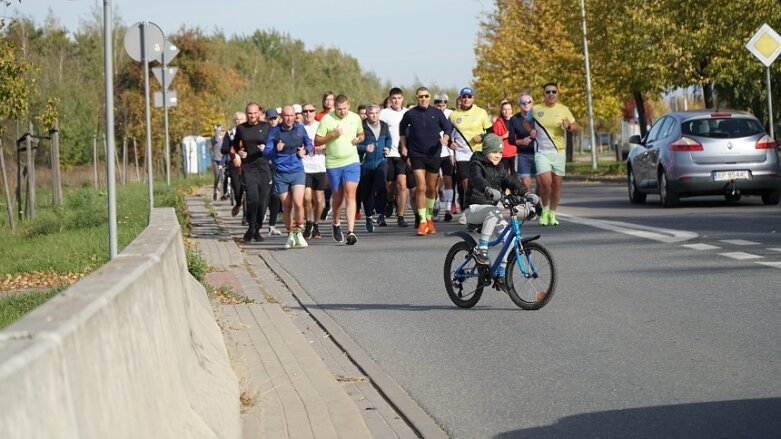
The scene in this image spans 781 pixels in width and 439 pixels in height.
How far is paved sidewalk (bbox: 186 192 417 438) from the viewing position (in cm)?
690

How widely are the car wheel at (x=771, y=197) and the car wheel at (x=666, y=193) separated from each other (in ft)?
4.62

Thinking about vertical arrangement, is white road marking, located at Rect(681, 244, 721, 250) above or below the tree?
below

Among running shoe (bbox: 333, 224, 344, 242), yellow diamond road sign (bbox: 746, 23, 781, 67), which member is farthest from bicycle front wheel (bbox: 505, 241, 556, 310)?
yellow diamond road sign (bbox: 746, 23, 781, 67)

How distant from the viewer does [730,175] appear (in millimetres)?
22891

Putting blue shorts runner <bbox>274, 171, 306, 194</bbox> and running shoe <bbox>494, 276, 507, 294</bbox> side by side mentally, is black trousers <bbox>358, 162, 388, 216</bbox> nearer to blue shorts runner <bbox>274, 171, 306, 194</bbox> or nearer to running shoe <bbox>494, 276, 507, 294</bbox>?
blue shorts runner <bbox>274, 171, 306, 194</bbox>

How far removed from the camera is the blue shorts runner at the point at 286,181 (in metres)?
18.8

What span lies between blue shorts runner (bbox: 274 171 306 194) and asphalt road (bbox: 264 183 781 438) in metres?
1.10

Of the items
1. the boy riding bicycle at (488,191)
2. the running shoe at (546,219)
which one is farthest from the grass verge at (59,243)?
the running shoe at (546,219)

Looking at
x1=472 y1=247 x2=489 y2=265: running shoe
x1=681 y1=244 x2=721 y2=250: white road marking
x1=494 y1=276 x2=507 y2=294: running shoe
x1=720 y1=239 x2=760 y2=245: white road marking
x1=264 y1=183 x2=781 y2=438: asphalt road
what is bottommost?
x1=264 y1=183 x2=781 y2=438: asphalt road

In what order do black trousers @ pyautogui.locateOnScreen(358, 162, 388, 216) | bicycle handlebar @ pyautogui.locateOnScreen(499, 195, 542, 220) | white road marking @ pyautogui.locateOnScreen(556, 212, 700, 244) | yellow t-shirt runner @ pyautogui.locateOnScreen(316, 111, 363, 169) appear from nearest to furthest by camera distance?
bicycle handlebar @ pyautogui.locateOnScreen(499, 195, 542, 220)
white road marking @ pyautogui.locateOnScreen(556, 212, 700, 244)
yellow t-shirt runner @ pyautogui.locateOnScreen(316, 111, 363, 169)
black trousers @ pyautogui.locateOnScreen(358, 162, 388, 216)

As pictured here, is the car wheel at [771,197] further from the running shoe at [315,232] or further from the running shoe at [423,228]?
the running shoe at [315,232]

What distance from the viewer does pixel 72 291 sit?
3596 mm

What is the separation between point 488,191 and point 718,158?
40.6 feet

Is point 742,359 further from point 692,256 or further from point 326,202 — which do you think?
point 326,202
